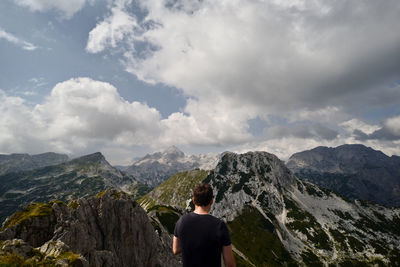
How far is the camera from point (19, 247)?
19672 mm

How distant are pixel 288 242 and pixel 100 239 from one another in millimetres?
197341

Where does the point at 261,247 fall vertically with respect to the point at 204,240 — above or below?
below

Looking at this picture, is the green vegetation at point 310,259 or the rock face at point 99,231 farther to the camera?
the green vegetation at point 310,259

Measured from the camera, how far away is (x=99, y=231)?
57656 millimetres

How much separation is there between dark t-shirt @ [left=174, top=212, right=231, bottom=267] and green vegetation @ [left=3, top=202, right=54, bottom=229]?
2163 inches

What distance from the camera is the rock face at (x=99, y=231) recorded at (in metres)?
42.7

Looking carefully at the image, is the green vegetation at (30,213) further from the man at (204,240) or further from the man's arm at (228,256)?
the man's arm at (228,256)

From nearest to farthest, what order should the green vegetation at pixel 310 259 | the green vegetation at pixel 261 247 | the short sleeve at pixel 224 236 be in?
1. the short sleeve at pixel 224 236
2. the green vegetation at pixel 261 247
3. the green vegetation at pixel 310 259

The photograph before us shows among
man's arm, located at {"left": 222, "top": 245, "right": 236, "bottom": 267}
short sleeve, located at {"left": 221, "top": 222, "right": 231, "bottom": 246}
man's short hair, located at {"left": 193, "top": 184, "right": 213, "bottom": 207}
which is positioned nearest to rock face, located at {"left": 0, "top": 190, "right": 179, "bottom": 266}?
man's short hair, located at {"left": 193, "top": 184, "right": 213, "bottom": 207}

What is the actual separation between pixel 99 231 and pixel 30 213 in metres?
18.0

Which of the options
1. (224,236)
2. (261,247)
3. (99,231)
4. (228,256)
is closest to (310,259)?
(261,247)

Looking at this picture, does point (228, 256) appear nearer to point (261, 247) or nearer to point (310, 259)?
point (261, 247)

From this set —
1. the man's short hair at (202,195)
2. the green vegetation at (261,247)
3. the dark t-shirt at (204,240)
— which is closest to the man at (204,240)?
the dark t-shirt at (204,240)

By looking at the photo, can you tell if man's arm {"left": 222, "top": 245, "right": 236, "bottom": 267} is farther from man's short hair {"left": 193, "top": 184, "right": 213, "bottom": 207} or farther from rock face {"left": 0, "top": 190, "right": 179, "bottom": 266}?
rock face {"left": 0, "top": 190, "right": 179, "bottom": 266}
